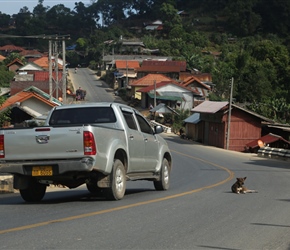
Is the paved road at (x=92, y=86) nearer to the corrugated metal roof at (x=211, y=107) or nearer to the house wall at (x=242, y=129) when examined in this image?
the corrugated metal roof at (x=211, y=107)

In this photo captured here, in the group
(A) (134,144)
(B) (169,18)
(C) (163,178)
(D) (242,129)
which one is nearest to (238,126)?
(D) (242,129)

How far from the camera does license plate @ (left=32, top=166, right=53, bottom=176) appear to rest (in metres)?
11.1

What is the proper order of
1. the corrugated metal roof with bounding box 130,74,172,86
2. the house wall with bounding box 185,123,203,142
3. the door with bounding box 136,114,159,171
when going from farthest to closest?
the corrugated metal roof with bounding box 130,74,172,86 → the house wall with bounding box 185,123,203,142 → the door with bounding box 136,114,159,171

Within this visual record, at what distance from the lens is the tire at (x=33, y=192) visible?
12.1m

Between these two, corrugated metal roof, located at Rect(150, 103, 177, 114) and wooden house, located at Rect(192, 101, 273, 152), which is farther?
corrugated metal roof, located at Rect(150, 103, 177, 114)

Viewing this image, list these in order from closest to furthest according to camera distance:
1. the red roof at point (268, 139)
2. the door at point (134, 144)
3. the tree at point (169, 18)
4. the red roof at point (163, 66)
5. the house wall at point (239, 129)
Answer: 1. the door at point (134, 144)
2. the red roof at point (268, 139)
3. the house wall at point (239, 129)
4. the red roof at point (163, 66)
5. the tree at point (169, 18)

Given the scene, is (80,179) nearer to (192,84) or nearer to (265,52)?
(192,84)

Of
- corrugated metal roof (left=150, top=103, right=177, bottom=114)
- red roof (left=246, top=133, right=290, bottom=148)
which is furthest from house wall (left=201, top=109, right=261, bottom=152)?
corrugated metal roof (left=150, top=103, right=177, bottom=114)

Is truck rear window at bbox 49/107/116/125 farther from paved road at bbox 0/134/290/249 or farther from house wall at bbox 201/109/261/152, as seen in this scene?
house wall at bbox 201/109/261/152

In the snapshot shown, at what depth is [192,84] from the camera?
87.6 m

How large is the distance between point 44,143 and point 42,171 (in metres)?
0.56

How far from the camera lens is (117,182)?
12047 mm

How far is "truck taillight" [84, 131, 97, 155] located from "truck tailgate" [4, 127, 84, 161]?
0.25 feet

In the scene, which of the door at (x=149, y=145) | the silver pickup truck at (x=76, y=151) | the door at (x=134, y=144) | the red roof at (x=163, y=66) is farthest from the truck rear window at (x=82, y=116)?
the red roof at (x=163, y=66)
